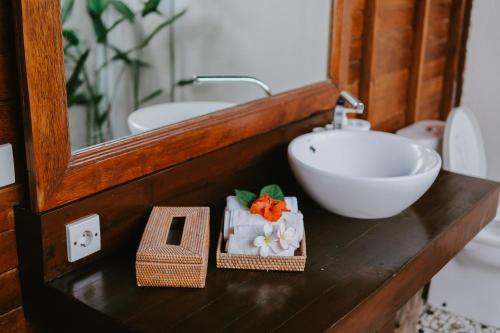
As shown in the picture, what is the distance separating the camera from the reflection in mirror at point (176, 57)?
141 cm

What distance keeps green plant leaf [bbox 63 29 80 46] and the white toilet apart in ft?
5.51

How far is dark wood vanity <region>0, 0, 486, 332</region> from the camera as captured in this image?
4.13 feet

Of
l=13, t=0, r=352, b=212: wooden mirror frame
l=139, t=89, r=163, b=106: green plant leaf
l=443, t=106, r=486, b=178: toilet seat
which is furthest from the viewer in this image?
l=443, t=106, r=486, b=178: toilet seat

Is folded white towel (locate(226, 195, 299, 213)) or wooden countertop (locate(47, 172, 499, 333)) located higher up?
folded white towel (locate(226, 195, 299, 213))

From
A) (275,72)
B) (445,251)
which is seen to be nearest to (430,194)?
(445,251)

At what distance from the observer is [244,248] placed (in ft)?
4.74

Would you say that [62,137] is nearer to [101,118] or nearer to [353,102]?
[101,118]

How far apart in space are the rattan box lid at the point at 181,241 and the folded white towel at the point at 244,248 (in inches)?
2.4

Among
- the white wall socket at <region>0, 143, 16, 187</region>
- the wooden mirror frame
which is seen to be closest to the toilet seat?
the wooden mirror frame

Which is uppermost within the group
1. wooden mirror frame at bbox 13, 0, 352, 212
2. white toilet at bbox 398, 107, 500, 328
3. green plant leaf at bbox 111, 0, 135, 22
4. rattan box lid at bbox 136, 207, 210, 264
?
green plant leaf at bbox 111, 0, 135, 22

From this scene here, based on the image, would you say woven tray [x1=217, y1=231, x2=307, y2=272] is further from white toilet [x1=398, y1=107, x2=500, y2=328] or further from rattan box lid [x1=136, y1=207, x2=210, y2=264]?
white toilet [x1=398, y1=107, x2=500, y2=328]

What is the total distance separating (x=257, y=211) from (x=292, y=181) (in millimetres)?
486

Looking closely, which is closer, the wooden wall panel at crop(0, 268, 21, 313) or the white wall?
the wooden wall panel at crop(0, 268, 21, 313)

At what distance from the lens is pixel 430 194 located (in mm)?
1932
